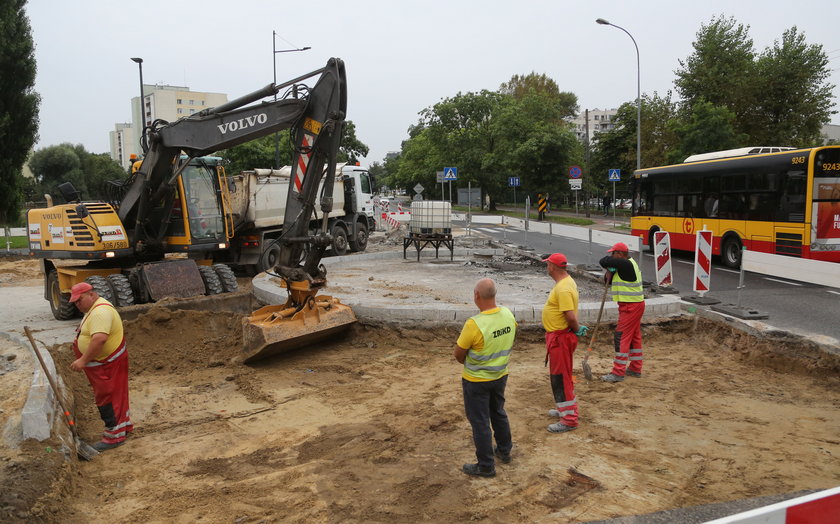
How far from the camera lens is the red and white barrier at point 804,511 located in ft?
6.06

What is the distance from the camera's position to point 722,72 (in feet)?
98.6

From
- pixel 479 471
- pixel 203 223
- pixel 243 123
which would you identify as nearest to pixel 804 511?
pixel 479 471

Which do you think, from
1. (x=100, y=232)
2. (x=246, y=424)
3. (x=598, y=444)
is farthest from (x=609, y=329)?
(x=100, y=232)

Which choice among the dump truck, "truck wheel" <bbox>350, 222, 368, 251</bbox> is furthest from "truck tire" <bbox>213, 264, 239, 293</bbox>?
"truck wheel" <bbox>350, 222, 368, 251</bbox>

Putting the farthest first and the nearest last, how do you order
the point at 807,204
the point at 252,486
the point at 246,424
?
the point at 807,204, the point at 246,424, the point at 252,486

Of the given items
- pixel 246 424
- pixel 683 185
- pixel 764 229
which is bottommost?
pixel 246 424

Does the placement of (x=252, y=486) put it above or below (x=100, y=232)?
below

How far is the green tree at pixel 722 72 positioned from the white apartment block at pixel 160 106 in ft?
250

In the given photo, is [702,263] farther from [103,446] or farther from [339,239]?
[339,239]

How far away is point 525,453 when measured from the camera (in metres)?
4.95

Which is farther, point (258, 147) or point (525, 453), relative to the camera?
point (258, 147)

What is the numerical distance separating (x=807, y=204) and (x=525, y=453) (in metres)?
11.9

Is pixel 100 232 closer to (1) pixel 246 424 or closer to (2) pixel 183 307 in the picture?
(2) pixel 183 307

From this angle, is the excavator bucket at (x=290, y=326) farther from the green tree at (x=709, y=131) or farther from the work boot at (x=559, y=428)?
the green tree at (x=709, y=131)
